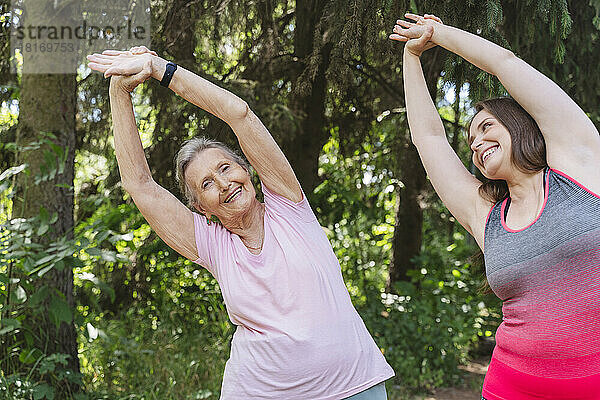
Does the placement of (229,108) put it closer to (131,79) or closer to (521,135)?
(131,79)

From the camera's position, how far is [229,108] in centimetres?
191

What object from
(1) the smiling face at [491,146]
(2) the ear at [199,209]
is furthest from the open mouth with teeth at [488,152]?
(2) the ear at [199,209]

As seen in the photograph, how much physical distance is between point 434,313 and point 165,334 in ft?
7.98

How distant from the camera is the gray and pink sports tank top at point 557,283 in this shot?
1.57 metres

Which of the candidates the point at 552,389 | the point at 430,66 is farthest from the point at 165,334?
the point at 552,389

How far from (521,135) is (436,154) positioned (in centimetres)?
32

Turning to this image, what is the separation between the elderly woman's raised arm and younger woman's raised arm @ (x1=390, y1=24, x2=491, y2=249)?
30.2 inches

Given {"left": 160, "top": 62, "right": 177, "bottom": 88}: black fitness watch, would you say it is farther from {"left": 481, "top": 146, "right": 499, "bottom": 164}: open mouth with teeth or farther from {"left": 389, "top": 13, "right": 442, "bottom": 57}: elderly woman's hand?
{"left": 481, "top": 146, "right": 499, "bottom": 164}: open mouth with teeth

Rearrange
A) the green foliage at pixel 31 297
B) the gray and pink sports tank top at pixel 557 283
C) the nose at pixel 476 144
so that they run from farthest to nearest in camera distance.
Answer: the green foliage at pixel 31 297
the nose at pixel 476 144
the gray and pink sports tank top at pixel 557 283

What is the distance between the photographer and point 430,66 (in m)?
4.27

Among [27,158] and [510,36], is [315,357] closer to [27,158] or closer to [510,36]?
[510,36]

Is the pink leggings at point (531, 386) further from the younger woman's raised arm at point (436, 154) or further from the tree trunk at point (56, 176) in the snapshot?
the tree trunk at point (56, 176)
